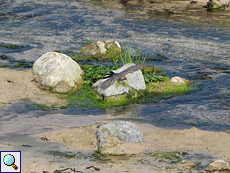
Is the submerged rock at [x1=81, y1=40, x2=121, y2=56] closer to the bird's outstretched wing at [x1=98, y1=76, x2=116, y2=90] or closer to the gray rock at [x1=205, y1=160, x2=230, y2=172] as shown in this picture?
the bird's outstretched wing at [x1=98, y1=76, x2=116, y2=90]

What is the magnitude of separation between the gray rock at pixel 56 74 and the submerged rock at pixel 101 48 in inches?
112

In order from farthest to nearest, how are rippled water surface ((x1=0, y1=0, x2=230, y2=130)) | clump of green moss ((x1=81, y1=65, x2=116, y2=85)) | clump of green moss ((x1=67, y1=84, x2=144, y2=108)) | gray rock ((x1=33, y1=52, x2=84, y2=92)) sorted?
clump of green moss ((x1=81, y1=65, x2=116, y2=85)), gray rock ((x1=33, y1=52, x2=84, y2=92)), clump of green moss ((x1=67, y1=84, x2=144, y2=108)), rippled water surface ((x1=0, y1=0, x2=230, y2=130))

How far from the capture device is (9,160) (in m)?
3.34

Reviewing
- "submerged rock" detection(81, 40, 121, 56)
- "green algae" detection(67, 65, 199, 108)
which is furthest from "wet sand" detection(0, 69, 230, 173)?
→ "submerged rock" detection(81, 40, 121, 56)

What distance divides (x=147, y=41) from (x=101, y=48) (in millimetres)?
2510

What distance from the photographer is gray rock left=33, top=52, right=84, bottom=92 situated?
7.34 m

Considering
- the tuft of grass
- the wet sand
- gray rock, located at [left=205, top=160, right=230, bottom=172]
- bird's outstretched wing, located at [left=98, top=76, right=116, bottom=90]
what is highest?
the tuft of grass

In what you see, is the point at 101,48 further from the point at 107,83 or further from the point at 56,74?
the point at 107,83

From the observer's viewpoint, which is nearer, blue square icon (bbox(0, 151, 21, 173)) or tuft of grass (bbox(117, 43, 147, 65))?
blue square icon (bbox(0, 151, 21, 173))

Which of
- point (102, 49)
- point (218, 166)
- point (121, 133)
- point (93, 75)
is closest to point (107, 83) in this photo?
point (93, 75)

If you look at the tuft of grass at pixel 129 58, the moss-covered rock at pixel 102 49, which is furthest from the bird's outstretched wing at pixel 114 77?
the moss-covered rock at pixel 102 49

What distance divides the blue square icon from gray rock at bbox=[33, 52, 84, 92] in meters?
3.85

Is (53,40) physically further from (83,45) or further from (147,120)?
(147,120)

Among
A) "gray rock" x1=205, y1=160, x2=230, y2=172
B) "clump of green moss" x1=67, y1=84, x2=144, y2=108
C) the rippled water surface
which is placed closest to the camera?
"gray rock" x1=205, y1=160, x2=230, y2=172
